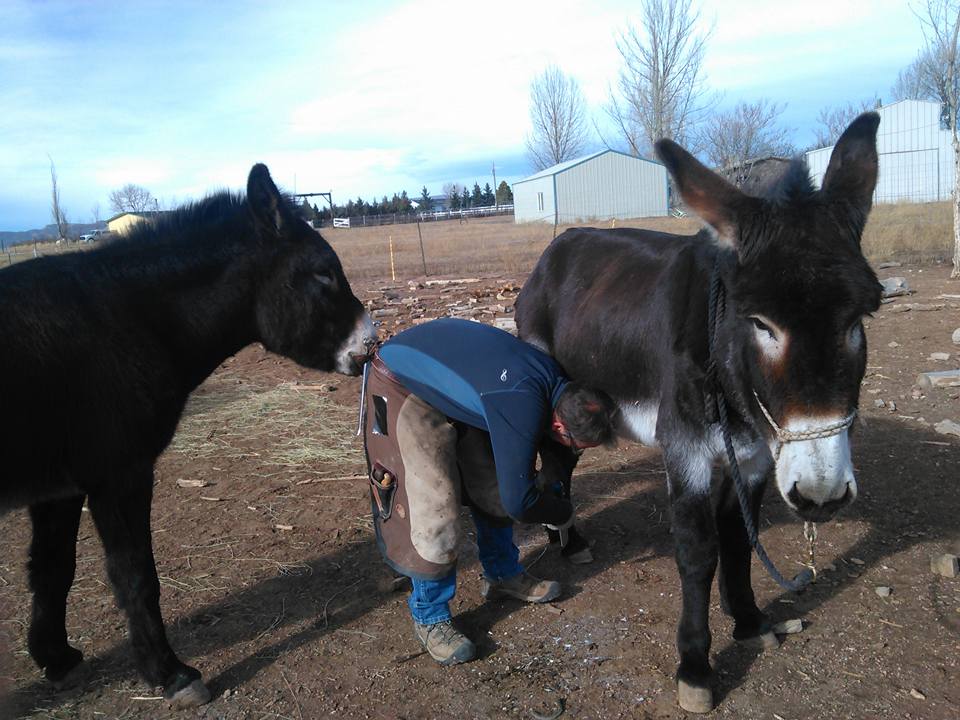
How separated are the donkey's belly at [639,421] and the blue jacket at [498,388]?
41 centimetres

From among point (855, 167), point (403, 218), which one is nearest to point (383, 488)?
point (855, 167)

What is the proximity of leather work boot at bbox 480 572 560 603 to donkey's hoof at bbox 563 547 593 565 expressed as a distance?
0.39m

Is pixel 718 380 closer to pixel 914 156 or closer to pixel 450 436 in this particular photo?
pixel 450 436

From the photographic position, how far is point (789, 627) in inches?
137

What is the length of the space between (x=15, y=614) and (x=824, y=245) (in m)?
4.45

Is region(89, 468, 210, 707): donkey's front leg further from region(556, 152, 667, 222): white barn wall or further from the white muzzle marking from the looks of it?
region(556, 152, 667, 222): white barn wall

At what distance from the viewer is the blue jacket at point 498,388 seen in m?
3.18

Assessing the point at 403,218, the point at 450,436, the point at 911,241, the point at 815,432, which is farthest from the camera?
the point at 403,218

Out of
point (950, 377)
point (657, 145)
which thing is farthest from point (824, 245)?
point (950, 377)

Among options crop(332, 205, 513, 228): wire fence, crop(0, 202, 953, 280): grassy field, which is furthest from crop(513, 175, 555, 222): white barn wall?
crop(0, 202, 953, 280): grassy field

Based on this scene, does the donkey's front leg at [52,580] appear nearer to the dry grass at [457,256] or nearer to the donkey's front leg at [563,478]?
the donkey's front leg at [563,478]

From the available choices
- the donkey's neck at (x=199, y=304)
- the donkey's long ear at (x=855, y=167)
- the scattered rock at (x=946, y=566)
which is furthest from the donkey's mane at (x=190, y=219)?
the scattered rock at (x=946, y=566)

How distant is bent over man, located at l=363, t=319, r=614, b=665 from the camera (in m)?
3.21

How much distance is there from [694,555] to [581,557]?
1328mm
